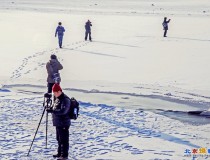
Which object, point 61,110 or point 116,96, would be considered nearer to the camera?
point 61,110

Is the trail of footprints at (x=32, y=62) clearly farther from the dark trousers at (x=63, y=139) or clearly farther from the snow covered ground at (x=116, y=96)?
the dark trousers at (x=63, y=139)

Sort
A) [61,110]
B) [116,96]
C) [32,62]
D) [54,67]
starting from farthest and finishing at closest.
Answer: [32,62] → [116,96] → [54,67] → [61,110]

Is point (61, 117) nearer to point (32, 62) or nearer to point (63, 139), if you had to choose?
point (63, 139)

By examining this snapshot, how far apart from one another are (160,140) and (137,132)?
25.9 inches

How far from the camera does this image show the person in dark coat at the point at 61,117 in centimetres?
641

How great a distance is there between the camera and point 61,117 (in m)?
6.53

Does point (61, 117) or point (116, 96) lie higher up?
point (61, 117)

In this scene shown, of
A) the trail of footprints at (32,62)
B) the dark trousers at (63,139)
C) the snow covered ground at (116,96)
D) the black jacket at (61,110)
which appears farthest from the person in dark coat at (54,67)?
the trail of footprints at (32,62)

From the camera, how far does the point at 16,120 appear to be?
9.23 meters

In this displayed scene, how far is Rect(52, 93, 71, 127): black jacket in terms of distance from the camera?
6.39 metres

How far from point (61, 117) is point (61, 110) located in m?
0.19

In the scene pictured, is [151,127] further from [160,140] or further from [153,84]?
[153,84]

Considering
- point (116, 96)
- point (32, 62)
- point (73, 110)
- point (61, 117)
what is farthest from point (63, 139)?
point (32, 62)

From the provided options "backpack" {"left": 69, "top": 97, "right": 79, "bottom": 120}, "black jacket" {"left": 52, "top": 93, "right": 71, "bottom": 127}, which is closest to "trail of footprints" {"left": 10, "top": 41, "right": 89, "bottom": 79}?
"black jacket" {"left": 52, "top": 93, "right": 71, "bottom": 127}
